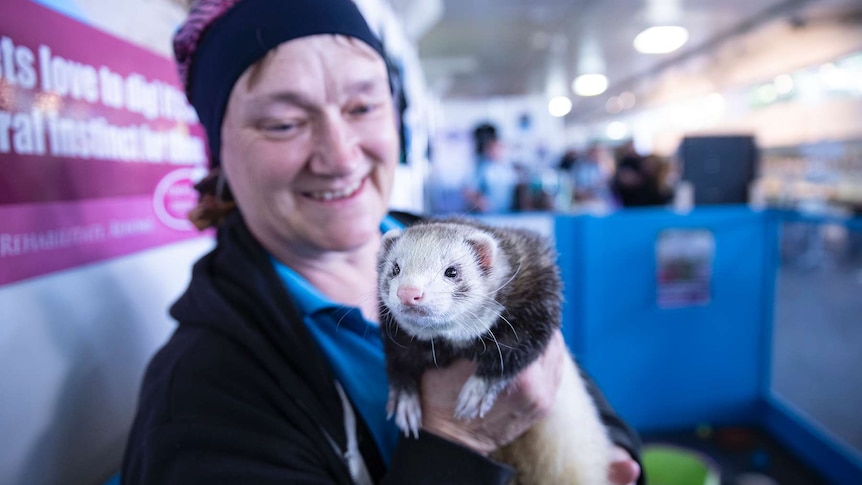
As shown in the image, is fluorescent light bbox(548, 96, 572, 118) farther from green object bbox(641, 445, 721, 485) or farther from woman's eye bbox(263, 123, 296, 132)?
woman's eye bbox(263, 123, 296, 132)

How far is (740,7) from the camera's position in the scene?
20.7ft

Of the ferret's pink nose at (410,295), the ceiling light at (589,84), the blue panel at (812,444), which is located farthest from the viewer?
the ceiling light at (589,84)

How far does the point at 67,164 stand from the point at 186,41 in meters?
0.32

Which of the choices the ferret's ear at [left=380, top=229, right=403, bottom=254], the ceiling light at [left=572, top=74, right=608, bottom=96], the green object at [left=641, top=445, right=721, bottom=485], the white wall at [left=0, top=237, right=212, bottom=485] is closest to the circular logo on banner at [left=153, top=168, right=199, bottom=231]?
the white wall at [left=0, top=237, right=212, bottom=485]

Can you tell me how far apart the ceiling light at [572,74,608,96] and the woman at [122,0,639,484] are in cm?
1139

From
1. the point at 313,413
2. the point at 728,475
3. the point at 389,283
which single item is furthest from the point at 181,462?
the point at 728,475

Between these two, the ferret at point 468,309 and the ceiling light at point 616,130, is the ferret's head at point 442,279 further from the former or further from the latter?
the ceiling light at point 616,130

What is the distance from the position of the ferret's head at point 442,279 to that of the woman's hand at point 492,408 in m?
0.09

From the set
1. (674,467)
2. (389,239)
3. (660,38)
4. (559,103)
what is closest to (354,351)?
(389,239)

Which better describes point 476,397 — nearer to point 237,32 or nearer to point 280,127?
point 280,127

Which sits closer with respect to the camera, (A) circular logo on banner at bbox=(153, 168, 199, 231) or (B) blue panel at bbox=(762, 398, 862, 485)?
(A) circular logo on banner at bbox=(153, 168, 199, 231)

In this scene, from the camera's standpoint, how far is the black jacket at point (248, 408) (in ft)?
2.29

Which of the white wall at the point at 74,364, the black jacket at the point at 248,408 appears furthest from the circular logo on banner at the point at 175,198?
the black jacket at the point at 248,408

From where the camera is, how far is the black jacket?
0.70m
